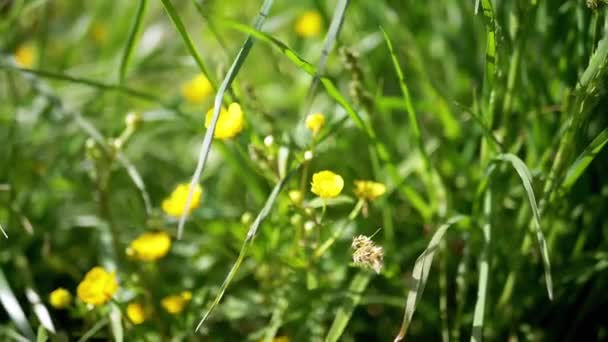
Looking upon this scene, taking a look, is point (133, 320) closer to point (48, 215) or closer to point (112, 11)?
point (48, 215)

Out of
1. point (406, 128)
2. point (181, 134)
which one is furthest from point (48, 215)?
point (406, 128)

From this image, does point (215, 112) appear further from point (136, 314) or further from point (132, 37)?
point (136, 314)

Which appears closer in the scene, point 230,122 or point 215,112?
point 215,112

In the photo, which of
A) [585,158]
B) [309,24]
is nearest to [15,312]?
[585,158]

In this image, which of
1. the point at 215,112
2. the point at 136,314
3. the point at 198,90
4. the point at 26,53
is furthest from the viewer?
the point at 26,53

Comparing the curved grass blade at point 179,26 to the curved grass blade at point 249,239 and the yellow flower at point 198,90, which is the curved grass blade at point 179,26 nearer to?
the curved grass blade at point 249,239

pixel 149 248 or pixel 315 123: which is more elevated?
pixel 315 123

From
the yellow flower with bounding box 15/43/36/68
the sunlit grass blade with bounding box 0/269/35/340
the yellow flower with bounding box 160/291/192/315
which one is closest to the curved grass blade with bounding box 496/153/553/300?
the yellow flower with bounding box 160/291/192/315
